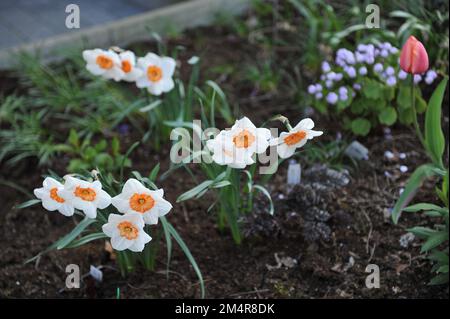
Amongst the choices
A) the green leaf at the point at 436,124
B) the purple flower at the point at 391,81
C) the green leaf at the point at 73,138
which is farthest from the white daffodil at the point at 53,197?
the purple flower at the point at 391,81

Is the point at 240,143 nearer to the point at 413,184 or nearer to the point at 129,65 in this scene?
the point at 413,184

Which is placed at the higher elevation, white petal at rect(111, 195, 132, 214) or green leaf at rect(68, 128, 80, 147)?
green leaf at rect(68, 128, 80, 147)

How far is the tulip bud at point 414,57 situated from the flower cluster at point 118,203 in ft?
2.61

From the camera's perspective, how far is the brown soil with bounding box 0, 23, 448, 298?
2.22 meters

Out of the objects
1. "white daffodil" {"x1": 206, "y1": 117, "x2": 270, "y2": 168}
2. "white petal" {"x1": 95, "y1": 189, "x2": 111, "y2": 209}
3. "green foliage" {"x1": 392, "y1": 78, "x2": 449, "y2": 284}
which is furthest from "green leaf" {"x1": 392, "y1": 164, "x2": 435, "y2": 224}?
"white petal" {"x1": 95, "y1": 189, "x2": 111, "y2": 209}

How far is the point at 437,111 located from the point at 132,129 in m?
1.43

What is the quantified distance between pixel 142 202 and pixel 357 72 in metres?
1.23

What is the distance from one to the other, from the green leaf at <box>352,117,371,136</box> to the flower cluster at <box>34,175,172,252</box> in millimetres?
1116

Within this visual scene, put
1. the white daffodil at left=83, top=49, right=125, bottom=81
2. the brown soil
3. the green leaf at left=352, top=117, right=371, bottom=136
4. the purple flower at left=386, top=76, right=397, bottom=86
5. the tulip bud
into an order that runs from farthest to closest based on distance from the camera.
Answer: the green leaf at left=352, top=117, right=371, bottom=136
the purple flower at left=386, top=76, right=397, bottom=86
the white daffodil at left=83, top=49, right=125, bottom=81
the brown soil
the tulip bud

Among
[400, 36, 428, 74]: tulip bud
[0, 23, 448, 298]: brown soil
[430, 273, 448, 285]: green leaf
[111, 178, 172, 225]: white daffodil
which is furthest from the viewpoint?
[0, 23, 448, 298]: brown soil

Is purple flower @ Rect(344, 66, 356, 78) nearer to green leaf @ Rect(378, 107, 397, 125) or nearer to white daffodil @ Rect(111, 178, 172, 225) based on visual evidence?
green leaf @ Rect(378, 107, 397, 125)

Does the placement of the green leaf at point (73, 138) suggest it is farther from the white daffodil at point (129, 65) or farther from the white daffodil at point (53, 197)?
the white daffodil at point (53, 197)

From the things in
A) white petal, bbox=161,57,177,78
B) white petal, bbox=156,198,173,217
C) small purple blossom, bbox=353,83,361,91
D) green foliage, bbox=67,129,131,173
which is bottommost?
white petal, bbox=156,198,173,217
